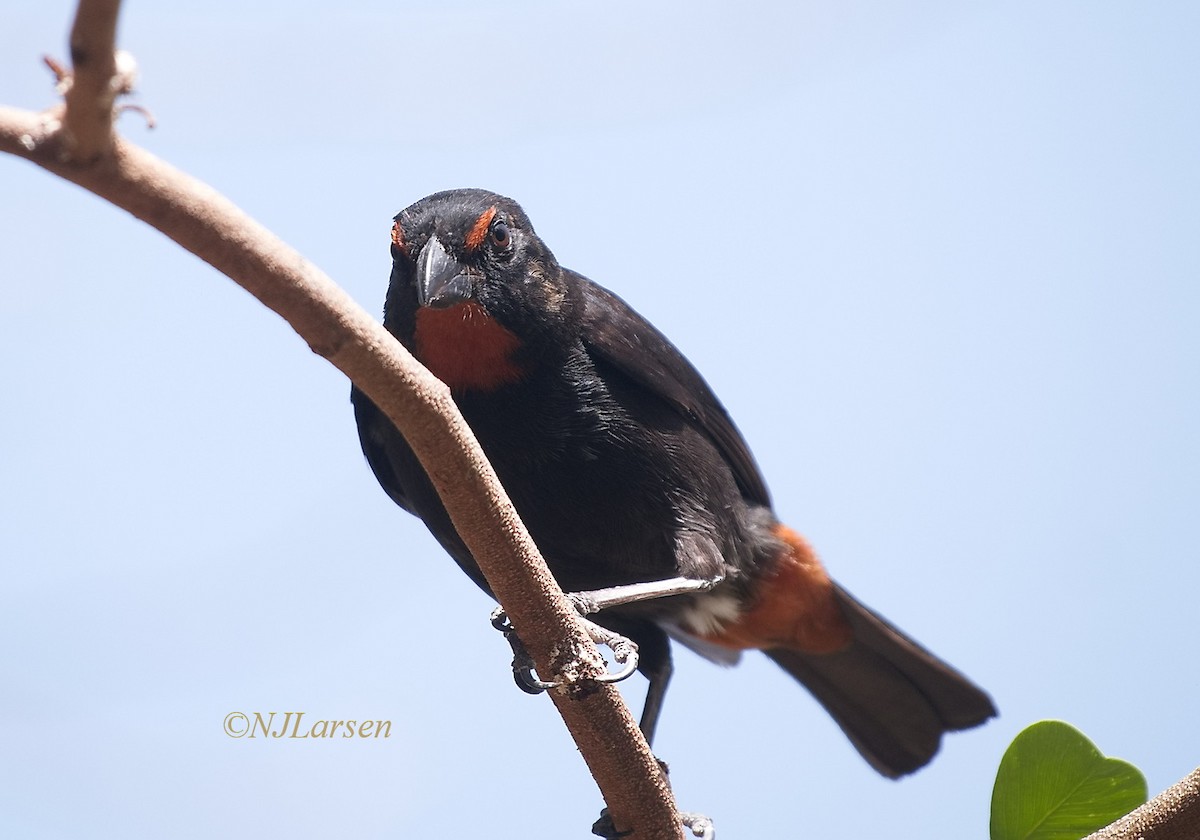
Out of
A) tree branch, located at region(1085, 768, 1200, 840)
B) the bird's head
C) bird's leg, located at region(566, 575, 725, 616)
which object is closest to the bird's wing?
the bird's head

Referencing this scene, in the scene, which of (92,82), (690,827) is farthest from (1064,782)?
(92,82)

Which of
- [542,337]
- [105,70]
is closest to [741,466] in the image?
[542,337]

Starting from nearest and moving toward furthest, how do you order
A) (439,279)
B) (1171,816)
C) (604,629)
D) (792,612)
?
(1171,816), (604,629), (439,279), (792,612)

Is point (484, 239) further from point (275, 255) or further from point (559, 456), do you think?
point (275, 255)

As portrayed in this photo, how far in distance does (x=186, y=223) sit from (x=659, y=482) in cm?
239

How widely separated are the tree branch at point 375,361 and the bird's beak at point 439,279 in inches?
49.3

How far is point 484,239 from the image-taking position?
4133 millimetres

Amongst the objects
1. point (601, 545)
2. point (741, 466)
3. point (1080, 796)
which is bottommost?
point (1080, 796)

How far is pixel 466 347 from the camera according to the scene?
4031 millimetres

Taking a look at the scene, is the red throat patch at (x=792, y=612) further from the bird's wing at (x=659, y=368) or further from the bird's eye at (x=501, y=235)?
the bird's eye at (x=501, y=235)

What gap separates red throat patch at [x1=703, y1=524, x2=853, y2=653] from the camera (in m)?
4.87

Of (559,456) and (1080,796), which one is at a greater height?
(559,456)

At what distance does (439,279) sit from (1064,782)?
227 cm

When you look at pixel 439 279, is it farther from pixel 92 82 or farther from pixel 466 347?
pixel 92 82
